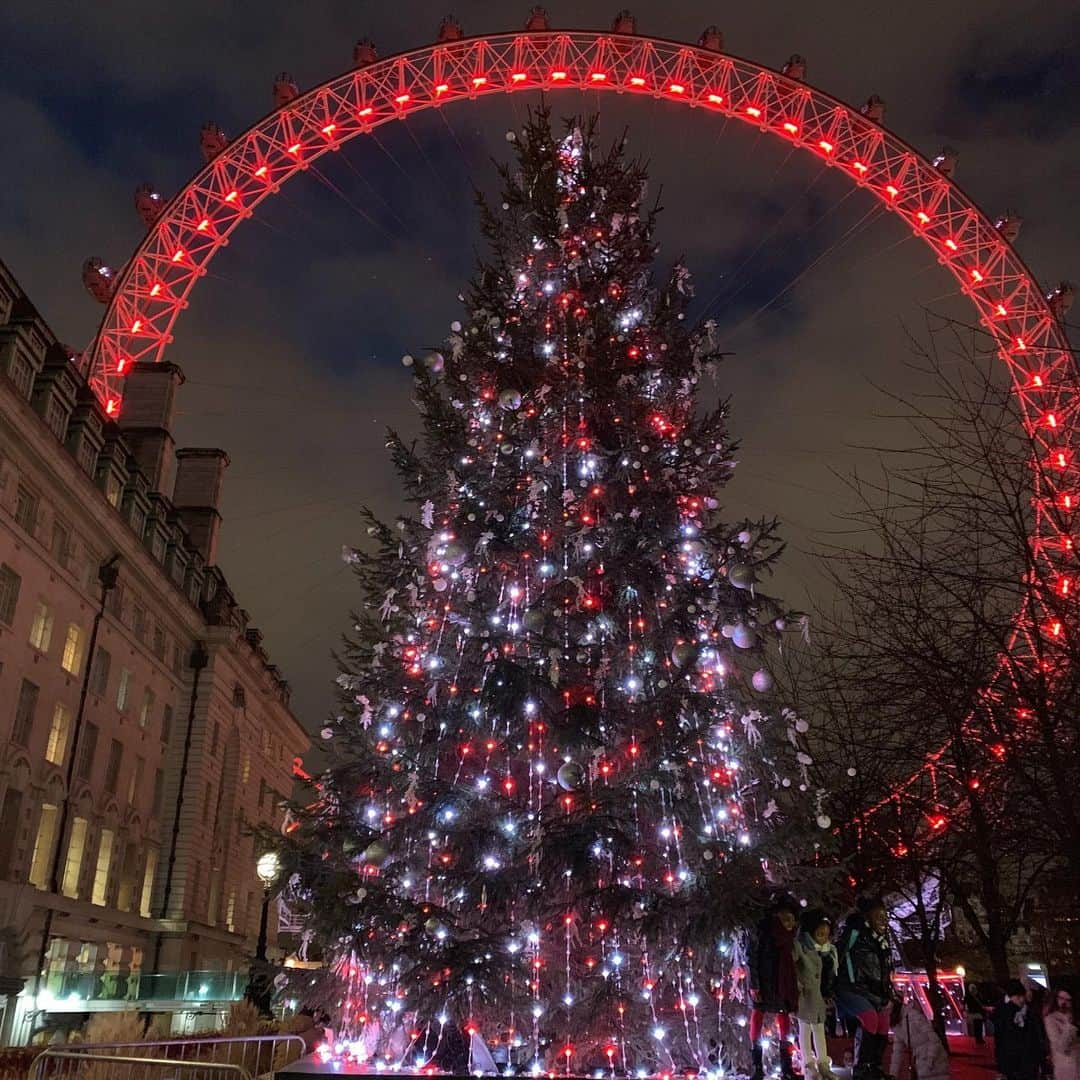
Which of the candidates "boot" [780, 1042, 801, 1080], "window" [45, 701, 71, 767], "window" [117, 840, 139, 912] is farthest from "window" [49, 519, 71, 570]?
"boot" [780, 1042, 801, 1080]

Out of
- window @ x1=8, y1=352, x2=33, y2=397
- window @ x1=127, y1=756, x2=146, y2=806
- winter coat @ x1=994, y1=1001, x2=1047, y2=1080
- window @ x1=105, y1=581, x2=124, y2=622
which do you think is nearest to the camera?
winter coat @ x1=994, y1=1001, x2=1047, y2=1080

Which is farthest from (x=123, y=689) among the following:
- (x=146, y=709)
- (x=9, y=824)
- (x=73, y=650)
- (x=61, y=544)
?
(x=9, y=824)

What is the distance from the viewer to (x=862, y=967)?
29.1 feet

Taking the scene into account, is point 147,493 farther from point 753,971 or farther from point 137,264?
point 753,971

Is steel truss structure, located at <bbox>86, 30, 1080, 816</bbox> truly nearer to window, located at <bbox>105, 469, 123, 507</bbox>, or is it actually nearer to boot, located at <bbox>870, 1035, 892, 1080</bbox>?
window, located at <bbox>105, 469, 123, 507</bbox>

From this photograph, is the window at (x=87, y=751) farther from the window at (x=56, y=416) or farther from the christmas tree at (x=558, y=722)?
the christmas tree at (x=558, y=722)

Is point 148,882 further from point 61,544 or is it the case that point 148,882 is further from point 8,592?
point 8,592

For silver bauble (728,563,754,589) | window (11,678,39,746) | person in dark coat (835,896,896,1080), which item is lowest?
person in dark coat (835,896,896,1080)

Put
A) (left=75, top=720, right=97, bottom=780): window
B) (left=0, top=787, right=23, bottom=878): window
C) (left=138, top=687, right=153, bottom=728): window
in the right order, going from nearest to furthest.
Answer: (left=0, top=787, right=23, bottom=878): window
(left=75, top=720, right=97, bottom=780): window
(left=138, top=687, right=153, bottom=728): window

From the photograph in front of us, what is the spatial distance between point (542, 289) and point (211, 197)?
2346cm

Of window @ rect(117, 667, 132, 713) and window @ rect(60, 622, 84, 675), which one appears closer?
window @ rect(60, 622, 84, 675)

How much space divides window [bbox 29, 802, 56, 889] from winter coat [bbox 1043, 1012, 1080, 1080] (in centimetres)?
2930

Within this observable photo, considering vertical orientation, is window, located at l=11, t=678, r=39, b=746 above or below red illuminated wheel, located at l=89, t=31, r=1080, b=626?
below

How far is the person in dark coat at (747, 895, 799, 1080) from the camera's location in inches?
331
